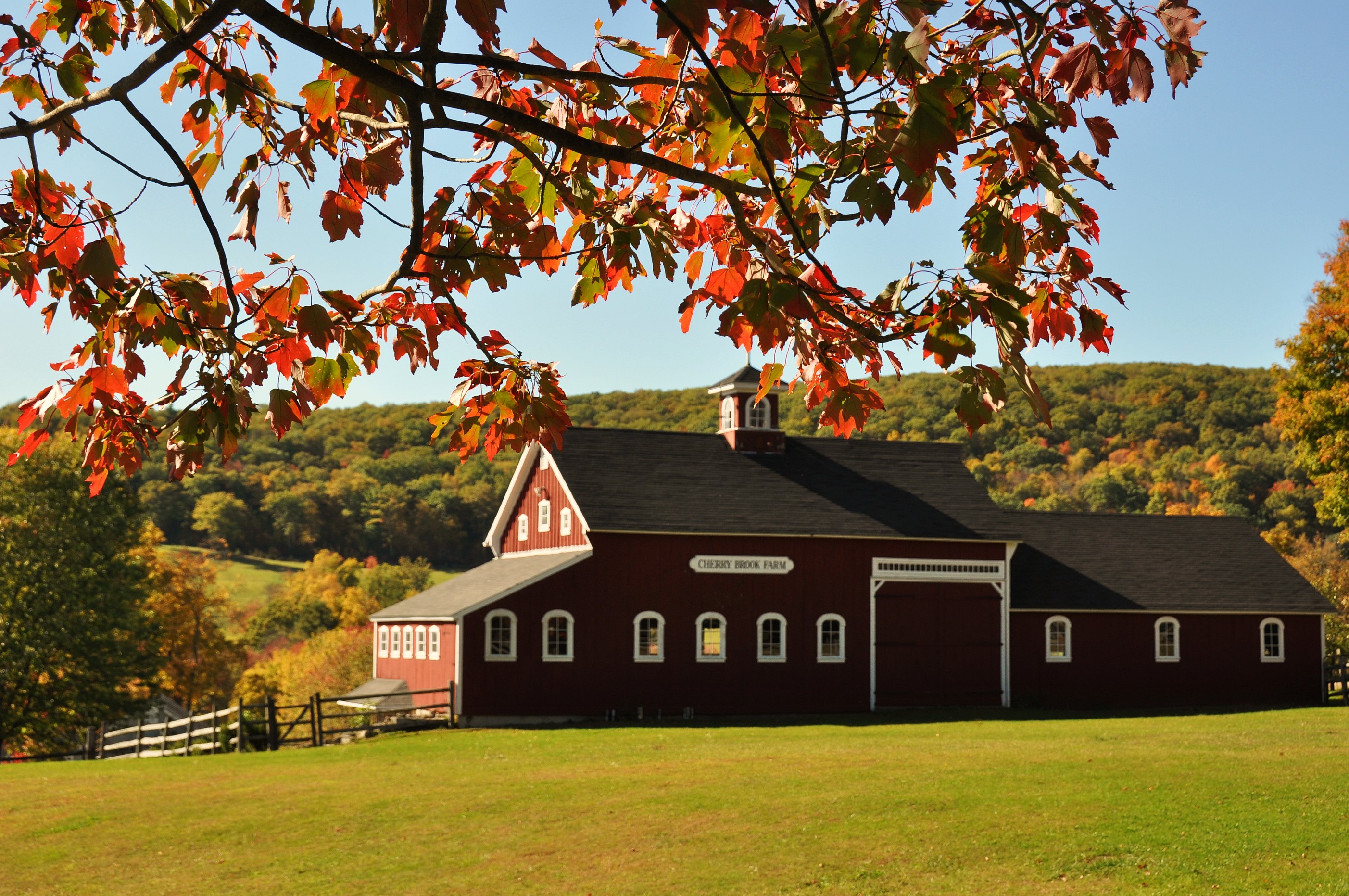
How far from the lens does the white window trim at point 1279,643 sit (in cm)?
3641

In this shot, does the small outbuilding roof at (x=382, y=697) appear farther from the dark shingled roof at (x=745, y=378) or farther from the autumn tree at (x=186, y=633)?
the autumn tree at (x=186, y=633)

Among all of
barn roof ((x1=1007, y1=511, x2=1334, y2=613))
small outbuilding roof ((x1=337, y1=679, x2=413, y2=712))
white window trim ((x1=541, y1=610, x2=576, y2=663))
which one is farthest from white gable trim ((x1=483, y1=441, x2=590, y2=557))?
barn roof ((x1=1007, y1=511, x2=1334, y2=613))

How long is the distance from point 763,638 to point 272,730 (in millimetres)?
11783

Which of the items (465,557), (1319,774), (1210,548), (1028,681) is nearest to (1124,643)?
(1028,681)

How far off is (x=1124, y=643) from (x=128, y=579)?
31159mm

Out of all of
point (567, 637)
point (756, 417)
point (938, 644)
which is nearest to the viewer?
point (567, 637)

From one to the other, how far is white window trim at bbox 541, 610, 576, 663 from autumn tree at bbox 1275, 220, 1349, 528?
2263 cm

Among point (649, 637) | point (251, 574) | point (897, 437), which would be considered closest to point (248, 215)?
point (649, 637)

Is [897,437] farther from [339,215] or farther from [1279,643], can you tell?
[339,215]

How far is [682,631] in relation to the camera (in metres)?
31.7

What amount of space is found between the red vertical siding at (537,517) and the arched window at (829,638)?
6.39 meters

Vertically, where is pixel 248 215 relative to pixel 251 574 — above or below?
above

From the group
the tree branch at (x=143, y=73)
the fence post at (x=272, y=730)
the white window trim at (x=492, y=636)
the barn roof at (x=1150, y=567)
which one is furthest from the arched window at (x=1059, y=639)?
the tree branch at (x=143, y=73)

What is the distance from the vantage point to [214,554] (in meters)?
100
